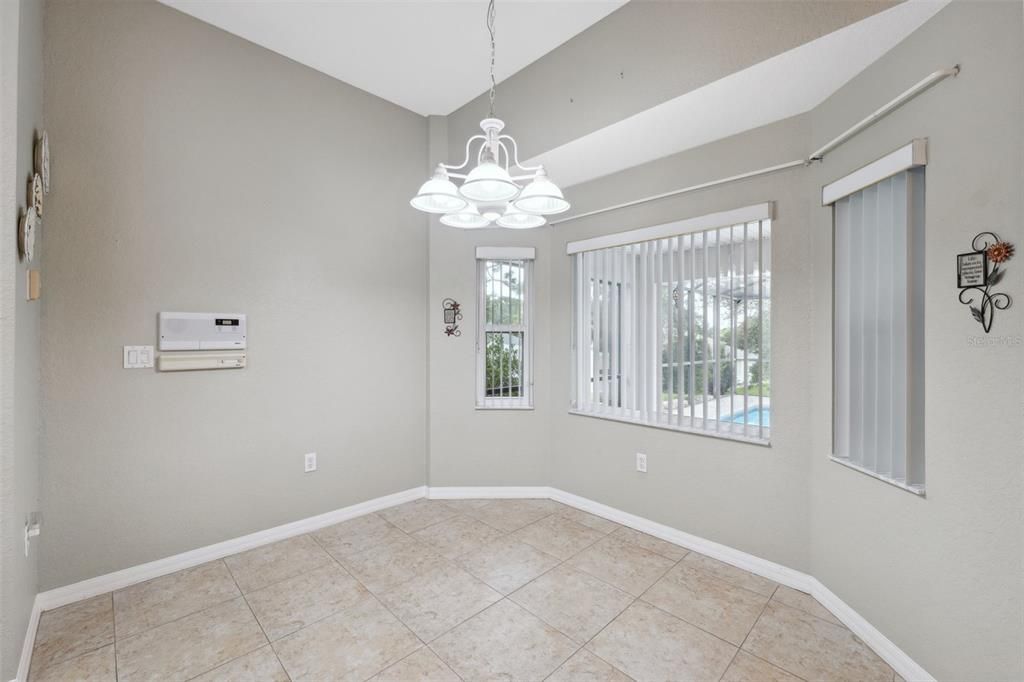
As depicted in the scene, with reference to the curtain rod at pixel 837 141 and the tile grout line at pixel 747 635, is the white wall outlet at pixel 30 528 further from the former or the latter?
the curtain rod at pixel 837 141

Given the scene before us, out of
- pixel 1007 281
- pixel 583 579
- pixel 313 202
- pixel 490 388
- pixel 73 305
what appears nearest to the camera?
pixel 1007 281

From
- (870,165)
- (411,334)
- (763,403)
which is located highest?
(870,165)

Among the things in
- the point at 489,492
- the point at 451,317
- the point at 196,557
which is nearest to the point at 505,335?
the point at 451,317

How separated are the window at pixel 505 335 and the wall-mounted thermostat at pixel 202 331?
1717mm

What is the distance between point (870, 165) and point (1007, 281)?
30.2 inches

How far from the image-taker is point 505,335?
374 cm

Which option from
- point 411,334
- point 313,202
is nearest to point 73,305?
point 313,202

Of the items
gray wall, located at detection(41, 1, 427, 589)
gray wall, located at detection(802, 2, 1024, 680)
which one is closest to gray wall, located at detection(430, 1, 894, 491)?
gray wall, located at detection(41, 1, 427, 589)

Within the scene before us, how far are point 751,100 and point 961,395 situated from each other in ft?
5.35

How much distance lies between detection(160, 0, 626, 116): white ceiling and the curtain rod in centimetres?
111

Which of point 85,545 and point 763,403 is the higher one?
point 763,403

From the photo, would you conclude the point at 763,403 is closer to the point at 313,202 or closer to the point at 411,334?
the point at 411,334

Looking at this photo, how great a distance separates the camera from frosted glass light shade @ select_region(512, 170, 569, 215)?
5.75 ft

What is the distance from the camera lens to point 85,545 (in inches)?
89.0
